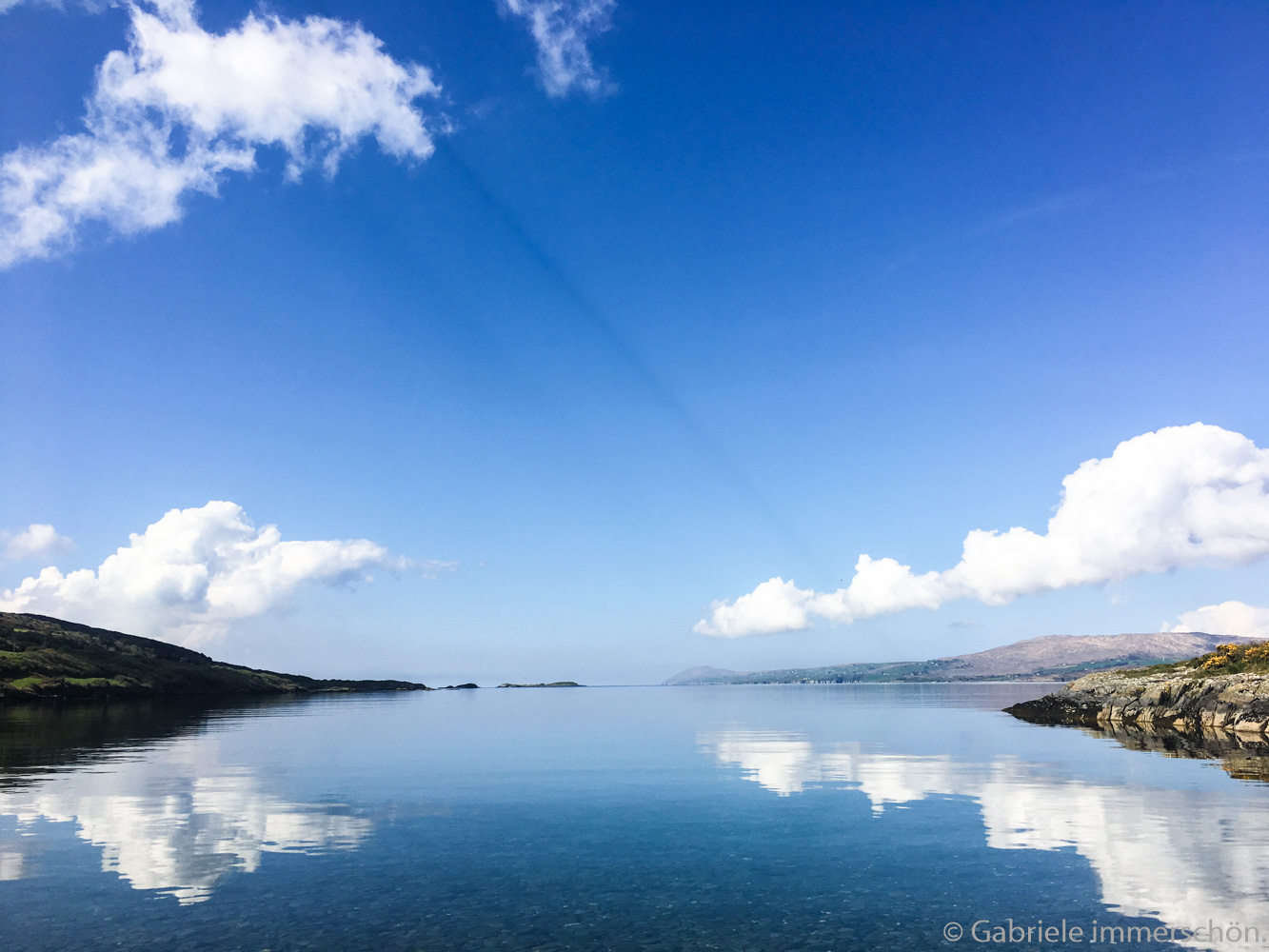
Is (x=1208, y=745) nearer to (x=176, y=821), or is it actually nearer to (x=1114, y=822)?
(x=1114, y=822)

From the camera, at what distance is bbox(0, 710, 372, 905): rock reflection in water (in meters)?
23.9

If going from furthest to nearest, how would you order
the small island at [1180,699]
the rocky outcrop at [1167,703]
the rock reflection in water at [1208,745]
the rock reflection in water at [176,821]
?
the small island at [1180,699] → the rocky outcrop at [1167,703] → the rock reflection in water at [1208,745] → the rock reflection in water at [176,821]

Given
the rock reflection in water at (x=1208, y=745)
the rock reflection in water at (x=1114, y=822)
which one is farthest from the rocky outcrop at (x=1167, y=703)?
the rock reflection in water at (x=1114, y=822)

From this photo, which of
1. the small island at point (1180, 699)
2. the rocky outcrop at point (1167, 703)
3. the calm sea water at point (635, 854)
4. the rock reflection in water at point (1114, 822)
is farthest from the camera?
the small island at point (1180, 699)

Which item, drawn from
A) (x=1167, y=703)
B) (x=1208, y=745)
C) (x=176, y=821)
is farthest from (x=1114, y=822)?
(x=1167, y=703)

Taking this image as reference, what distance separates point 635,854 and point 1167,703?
78.1 metres

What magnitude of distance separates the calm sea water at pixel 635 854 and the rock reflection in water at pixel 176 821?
0.57 feet

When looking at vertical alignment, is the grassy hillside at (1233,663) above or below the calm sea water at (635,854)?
above

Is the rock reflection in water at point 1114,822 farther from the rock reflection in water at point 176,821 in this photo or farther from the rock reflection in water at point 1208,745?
the rock reflection in water at point 176,821

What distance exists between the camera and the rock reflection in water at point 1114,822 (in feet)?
66.2

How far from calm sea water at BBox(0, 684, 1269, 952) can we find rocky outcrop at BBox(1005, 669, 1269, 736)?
22437 millimetres

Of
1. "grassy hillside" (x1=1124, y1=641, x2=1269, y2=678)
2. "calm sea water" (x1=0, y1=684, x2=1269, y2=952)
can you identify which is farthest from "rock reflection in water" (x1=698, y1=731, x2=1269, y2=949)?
"grassy hillside" (x1=1124, y1=641, x2=1269, y2=678)

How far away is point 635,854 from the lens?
2612 centimetres

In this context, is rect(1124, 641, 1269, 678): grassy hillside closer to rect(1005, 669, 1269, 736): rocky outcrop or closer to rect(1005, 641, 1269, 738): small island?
rect(1005, 641, 1269, 738): small island
